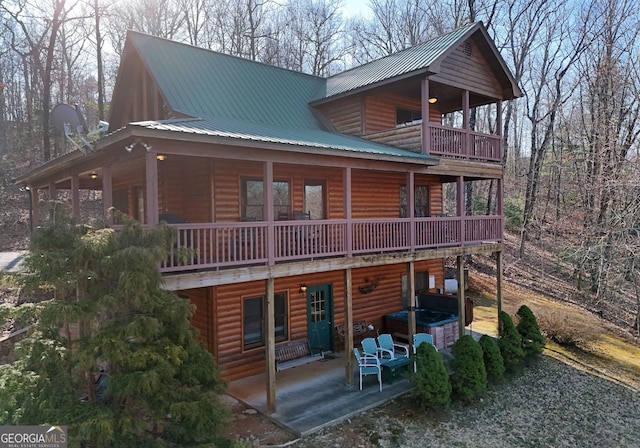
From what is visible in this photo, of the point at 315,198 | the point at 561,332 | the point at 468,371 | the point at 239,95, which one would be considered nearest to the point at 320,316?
the point at 315,198

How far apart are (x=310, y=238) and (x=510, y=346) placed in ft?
21.7

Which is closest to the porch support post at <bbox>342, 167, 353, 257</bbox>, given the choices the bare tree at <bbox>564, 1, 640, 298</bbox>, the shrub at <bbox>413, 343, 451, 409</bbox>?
the shrub at <bbox>413, 343, 451, 409</bbox>

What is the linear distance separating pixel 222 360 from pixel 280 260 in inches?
135

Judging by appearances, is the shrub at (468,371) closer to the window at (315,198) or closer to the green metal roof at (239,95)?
the green metal roof at (239,95)

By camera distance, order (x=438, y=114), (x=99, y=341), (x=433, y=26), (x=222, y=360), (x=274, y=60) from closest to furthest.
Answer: (x=99, y=341)
(x=222, y=360)
(x=438, y=114)
(x=433, y=26)
(x=274, y=60)

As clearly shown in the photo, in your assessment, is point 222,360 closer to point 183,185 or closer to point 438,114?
point 183,185

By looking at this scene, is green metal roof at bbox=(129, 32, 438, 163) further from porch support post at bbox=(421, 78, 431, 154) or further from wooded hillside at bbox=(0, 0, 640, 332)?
wooded hillside at bbox=(0, 0, 640, 332)

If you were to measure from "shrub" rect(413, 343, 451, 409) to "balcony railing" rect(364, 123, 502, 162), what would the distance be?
5.96 meters

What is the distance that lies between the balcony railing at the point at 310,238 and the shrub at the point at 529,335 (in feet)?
8.72

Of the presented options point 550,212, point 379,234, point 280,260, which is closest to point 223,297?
point 280,260

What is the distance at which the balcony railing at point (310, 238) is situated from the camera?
8.11 meters

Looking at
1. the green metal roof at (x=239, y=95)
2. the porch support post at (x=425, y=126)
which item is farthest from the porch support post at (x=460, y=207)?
the green metal roof at (x=239, y=95)

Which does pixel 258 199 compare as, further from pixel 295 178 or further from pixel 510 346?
pixel 510 346

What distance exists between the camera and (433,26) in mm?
29688
